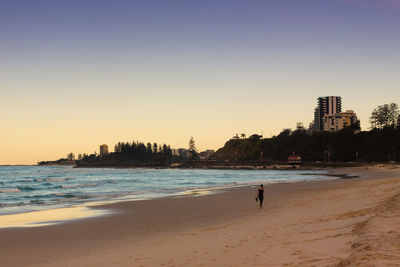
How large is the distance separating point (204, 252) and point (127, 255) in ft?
8.17

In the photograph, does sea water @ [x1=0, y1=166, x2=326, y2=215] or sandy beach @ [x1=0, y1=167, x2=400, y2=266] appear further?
sea water @ [x1=0, y1=166, x2=326, y2=215]

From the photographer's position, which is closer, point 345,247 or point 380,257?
point 380,257

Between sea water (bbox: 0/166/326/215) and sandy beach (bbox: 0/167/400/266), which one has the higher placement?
sandy beach (bbox: 0/167/400/266)

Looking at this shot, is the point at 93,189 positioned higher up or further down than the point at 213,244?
further down

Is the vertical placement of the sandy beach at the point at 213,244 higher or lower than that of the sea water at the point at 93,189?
higher

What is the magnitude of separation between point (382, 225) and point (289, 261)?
13.4 ft

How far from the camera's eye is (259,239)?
12.2 meters

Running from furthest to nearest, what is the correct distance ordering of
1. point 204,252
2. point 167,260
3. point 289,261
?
point 204,252, point 167,260, point 289,261

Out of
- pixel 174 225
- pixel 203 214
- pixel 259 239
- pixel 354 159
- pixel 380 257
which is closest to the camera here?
pixel 380 257

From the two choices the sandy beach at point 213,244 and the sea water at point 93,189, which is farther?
the sea water at point 93,189

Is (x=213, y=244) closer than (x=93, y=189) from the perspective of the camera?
Yes

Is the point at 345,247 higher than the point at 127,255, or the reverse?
the point at 345,247

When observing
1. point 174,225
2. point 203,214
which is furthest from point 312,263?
point 203,214

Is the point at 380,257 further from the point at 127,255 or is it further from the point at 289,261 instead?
the point at 127,255
